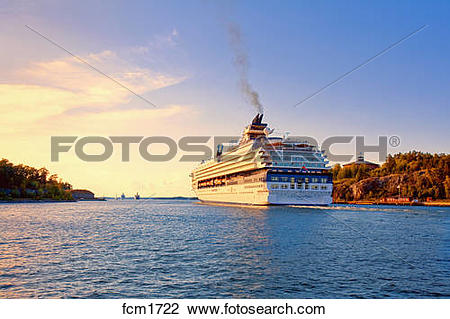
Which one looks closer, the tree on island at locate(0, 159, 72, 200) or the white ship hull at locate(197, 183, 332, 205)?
the white ship hull at locate(197, 183, 332, 205)

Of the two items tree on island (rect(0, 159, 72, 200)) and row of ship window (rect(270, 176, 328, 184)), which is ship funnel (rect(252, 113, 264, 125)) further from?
tree on island (rect(0, 159, 72, 200))

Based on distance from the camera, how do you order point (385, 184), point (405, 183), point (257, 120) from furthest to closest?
point (385, 184) < point (405, 183) < point (257, 120)

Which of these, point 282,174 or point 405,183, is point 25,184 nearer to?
point 282,174

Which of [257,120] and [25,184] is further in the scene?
[25,184]
